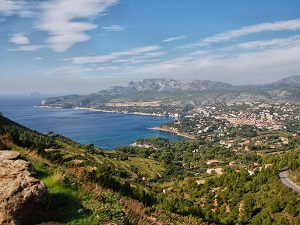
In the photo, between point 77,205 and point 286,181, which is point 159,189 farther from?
point 77,205

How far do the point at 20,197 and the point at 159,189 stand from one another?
126ft

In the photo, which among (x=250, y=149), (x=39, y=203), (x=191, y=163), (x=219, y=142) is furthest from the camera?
(x=219, y=142)

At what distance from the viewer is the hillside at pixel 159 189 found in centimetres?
558

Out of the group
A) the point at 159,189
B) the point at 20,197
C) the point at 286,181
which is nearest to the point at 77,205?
the point at 20,197

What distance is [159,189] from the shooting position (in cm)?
4116

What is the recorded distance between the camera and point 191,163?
7269 cm

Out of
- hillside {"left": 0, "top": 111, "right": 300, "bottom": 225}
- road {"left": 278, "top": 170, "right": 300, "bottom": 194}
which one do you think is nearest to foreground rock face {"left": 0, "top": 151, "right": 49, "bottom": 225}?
hillside {"left": 0, "top": 111, "right": 300, "bottom": 225}

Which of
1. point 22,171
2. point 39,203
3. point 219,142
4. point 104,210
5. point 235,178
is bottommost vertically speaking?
point 219,142

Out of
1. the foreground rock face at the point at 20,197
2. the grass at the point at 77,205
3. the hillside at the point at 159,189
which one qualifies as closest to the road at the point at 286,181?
the hillside at the point at 159,189

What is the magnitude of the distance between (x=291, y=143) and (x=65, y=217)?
96334 mm

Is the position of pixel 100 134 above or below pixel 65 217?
below

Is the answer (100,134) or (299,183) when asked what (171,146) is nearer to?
(100,134)

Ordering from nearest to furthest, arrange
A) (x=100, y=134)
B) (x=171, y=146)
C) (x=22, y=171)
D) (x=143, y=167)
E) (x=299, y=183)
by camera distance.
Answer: (x=22, y=171), (x=299, y=183), (x=143, y=167), (x=171, y=146), (x=100, y=134)

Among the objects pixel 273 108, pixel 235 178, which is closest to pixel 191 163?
pixel 235 178
